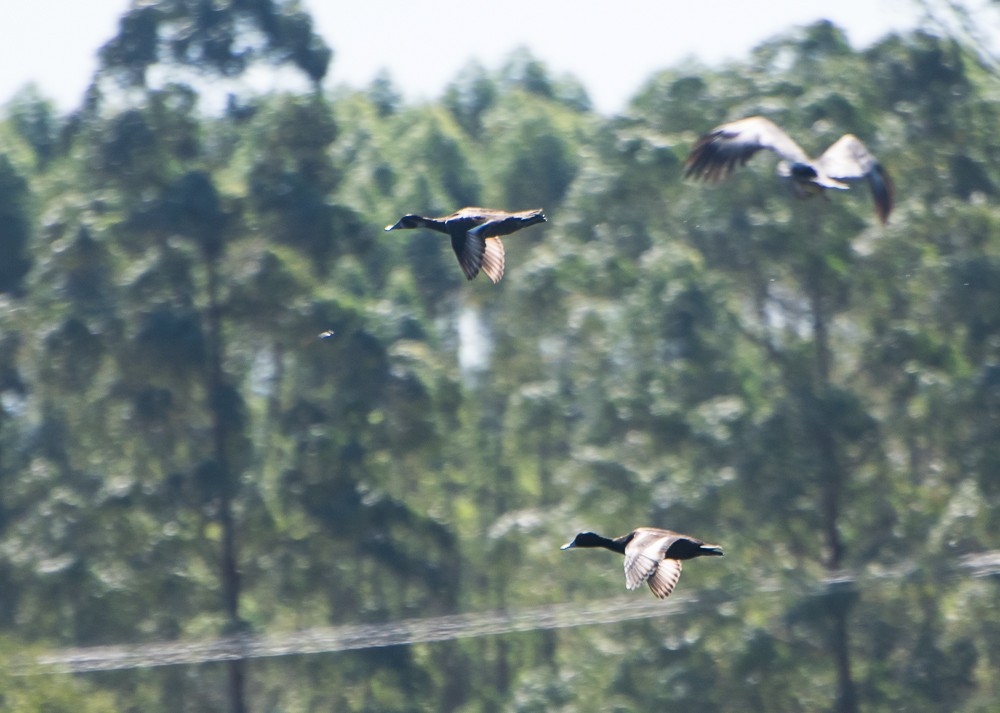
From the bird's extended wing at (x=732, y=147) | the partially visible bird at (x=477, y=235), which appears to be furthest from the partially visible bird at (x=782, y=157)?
the partially visible bird at (x=477, y=235)

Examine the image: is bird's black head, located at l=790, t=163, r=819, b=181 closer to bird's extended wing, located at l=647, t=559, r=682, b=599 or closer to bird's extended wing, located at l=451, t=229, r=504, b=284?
bird's extended wing, located at l=451, t=229, r=504, b=284

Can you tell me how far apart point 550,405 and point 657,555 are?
18.9 meters

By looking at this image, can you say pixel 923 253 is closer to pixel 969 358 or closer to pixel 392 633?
pixel 969 358

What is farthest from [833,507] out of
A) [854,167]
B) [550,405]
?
[854,167]

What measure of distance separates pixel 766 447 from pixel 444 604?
17.3 ft

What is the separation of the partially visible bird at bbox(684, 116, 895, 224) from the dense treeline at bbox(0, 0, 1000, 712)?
34.8ft

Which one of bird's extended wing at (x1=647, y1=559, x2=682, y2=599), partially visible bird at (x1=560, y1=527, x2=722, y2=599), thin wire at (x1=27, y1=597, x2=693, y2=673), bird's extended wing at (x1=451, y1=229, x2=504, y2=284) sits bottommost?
thin wire at (x1=27, y1=597, x2=693, y2=673)

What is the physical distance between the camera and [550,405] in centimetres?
2820

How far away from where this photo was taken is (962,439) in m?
24.0

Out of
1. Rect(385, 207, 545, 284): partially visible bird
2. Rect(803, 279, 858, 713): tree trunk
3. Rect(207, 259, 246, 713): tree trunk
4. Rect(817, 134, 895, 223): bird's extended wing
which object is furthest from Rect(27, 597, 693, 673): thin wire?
Rect(385, 207, 545, 284): partially visible bird

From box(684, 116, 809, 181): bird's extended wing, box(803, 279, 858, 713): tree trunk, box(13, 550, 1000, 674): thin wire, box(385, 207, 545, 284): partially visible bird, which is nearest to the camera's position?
box(385, 207, 545, 284): partially visible bird

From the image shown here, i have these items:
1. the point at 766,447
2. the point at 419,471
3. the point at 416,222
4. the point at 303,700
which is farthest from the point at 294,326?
the point at 416,222

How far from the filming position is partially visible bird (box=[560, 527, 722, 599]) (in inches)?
352

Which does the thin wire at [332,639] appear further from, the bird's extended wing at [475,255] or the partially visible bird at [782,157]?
the bird's extended wing at [475,255]
